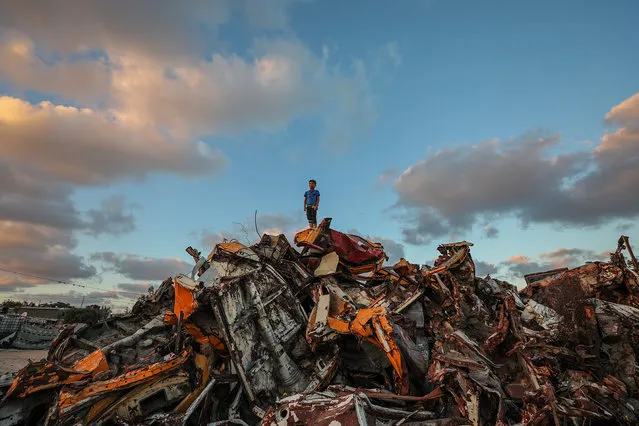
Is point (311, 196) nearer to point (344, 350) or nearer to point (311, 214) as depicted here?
point (311, 214)

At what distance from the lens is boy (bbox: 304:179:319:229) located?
973 cm

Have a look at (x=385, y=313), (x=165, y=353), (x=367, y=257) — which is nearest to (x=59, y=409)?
(x=165, y=353)

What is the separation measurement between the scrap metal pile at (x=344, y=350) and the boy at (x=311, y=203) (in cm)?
126

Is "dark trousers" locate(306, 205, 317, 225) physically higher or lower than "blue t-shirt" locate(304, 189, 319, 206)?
lower

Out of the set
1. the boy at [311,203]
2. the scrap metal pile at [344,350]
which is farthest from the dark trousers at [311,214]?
the scrap metal pile at [344,350]

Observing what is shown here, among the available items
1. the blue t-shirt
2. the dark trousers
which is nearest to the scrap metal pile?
the dark trousers

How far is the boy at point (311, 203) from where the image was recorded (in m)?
9.73

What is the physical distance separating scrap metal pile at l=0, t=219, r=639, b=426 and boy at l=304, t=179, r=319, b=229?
126 centimetres

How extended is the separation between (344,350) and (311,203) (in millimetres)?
4327

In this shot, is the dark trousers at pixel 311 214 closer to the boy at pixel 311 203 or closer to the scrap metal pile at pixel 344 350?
the boy at pixel 311 203

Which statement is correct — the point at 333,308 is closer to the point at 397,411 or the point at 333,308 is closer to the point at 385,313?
the point at 385,313

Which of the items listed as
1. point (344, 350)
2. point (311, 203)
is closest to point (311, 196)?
point (311, 203)

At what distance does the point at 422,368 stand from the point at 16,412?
6298 mm

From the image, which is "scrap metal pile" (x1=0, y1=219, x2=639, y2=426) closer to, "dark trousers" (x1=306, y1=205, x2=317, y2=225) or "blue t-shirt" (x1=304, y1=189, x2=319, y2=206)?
"dark trousers" (x1=306, y1=205, x2=317, y2=225)
